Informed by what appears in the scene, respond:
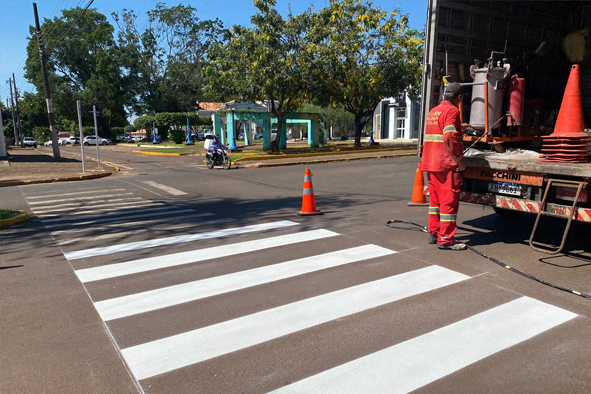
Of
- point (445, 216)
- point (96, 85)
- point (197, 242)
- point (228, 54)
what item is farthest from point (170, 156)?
point (96, 85)

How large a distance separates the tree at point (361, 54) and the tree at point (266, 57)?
1146mm

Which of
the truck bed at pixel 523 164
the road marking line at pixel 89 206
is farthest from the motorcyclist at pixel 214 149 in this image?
the truck bed at pixel 523 164

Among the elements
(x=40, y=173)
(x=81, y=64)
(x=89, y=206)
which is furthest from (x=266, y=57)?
(x=81, y=64)

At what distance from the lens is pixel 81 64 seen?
57156 millimetres

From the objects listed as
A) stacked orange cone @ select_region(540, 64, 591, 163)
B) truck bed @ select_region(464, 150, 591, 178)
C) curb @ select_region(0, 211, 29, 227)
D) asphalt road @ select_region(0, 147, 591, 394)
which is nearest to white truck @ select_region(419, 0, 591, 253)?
truck bed @ select_region(464, 150, 591, 178)

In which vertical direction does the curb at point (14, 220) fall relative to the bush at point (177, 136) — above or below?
below

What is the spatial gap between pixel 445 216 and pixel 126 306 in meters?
4.03

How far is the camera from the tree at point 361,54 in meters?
26.5

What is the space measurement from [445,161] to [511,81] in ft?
6.82

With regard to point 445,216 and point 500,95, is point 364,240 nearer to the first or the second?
point 445,216

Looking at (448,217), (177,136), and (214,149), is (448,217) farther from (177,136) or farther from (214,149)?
(177,136)

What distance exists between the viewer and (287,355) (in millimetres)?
3344

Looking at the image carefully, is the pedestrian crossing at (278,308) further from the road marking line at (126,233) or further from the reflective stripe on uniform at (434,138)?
the reflective stripe on uniform at (434,138)

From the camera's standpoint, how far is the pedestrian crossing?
3.12 m
